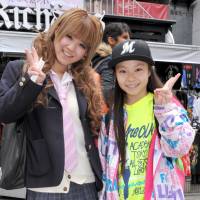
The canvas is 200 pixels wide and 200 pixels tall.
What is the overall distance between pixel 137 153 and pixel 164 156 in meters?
0.14

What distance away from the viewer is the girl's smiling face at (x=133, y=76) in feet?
6.29

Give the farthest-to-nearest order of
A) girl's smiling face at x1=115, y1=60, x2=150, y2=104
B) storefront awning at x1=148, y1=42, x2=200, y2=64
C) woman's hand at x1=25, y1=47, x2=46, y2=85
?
storefront awning at x1=148, y1=42, x2=200, y2=64, girl's smiling face at x1=115, y1=60, x2=150, y2=104, woman's hand at x1=25, y1=47, x2=46, y2=85

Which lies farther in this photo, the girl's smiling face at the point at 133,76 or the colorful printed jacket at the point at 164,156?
the girl's smiling face at the point at 133,76

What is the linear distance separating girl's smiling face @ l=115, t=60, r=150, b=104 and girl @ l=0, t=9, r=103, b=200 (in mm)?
198

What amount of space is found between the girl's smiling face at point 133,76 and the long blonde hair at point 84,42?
19cm

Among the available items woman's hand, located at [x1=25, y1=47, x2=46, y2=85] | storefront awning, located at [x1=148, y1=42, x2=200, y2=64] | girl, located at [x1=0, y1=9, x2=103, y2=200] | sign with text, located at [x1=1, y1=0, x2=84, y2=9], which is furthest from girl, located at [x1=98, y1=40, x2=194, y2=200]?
sign with text, located at [x1=1, y1=0, x2=84, y2=9]

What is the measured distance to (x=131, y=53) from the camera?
1890 mm

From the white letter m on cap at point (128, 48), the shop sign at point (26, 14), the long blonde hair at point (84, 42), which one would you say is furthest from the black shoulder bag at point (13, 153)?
the shop sign at point (26, 14)

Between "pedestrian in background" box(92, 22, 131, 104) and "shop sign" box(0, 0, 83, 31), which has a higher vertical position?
"shop sign" box(0, 0, 83, 31)

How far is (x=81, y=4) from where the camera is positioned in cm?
754

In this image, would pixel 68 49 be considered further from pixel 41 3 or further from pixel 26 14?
pixel 41 3

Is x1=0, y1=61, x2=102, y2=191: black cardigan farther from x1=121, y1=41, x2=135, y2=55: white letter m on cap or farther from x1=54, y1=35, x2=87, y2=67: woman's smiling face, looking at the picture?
x1=121, y1=41, x2=135, y2=55: white letter m on cap

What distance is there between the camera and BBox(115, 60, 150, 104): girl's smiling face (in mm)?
1918

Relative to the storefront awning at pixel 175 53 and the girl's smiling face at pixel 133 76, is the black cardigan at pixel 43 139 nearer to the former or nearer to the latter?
the girl's smiling face at pixel 133 76
